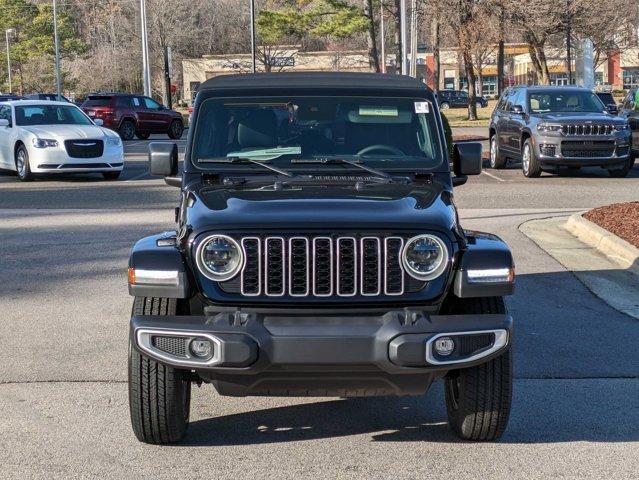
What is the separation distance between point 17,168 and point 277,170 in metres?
16.5

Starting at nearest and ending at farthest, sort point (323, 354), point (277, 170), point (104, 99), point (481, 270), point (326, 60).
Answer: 1. point (323, 354)
2. point (481, 270)
3. point (277, 170)
4. point (104, 99)
5. point (326, 60)

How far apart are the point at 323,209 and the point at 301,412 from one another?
1.45 metres

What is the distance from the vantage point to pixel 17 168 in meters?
21.8

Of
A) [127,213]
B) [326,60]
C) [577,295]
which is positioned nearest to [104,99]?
[127,213]

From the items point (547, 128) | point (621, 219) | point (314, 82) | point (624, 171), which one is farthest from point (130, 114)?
point (314, 82)

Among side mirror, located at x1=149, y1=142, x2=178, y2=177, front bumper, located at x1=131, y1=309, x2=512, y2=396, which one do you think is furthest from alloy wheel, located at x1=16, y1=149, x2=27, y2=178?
front bumper, located at x1=131, y1=309, x2=512, y2=396

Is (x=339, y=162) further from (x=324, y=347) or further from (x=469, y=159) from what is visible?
(x=324, y=347)

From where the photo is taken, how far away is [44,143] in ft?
69.4

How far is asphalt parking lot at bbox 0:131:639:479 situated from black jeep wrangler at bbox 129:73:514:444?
0.27 m

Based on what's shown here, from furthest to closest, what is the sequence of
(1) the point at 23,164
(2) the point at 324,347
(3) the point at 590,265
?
1. (1) the point at 23,164
2. (3) the point at 590,265
3. (2) the point at 324,347

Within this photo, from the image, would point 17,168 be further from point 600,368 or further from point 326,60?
point 326,60

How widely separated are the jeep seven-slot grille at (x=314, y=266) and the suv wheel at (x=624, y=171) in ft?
57.8

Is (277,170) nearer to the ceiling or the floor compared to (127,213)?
nearer to the ceiling

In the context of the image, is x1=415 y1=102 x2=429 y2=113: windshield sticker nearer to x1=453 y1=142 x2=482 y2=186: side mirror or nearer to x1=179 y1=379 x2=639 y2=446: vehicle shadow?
x1=453 y1=142 x2=482 y2=186: side mirror
